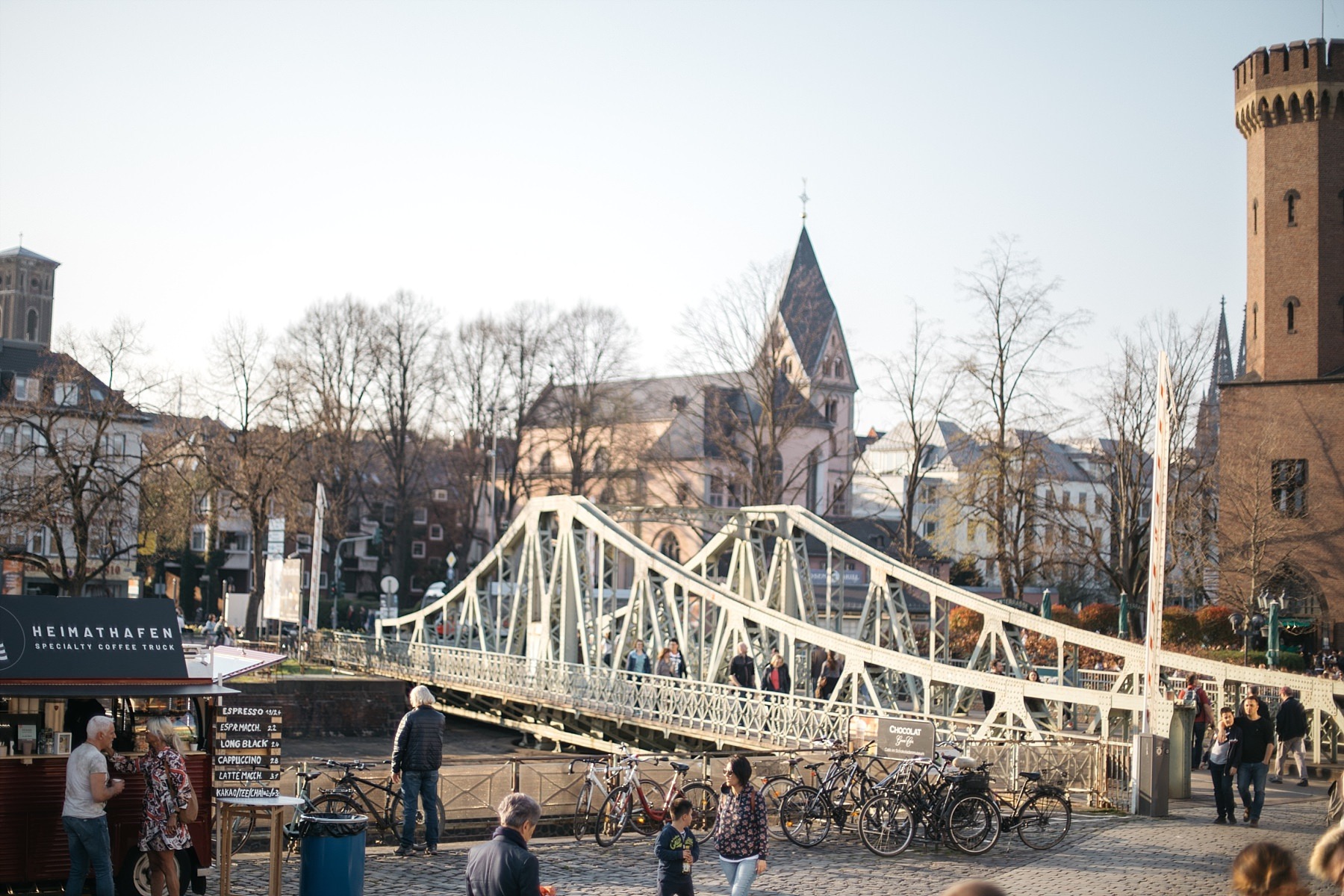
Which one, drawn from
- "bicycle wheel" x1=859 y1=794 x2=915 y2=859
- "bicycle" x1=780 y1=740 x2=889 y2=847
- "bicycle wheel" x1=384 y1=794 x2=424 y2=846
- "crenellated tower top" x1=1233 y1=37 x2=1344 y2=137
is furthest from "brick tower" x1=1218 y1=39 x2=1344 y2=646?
"bicycle wheel" x1=384 y1=794 x2=424 y2=846

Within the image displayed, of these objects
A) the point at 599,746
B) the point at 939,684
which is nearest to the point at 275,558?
the point at 599,746

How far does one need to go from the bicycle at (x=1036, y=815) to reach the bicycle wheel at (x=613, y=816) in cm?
393

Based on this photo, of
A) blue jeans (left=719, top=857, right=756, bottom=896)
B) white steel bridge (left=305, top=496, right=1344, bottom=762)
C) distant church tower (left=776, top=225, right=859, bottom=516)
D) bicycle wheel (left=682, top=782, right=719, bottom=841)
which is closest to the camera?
blue jeans (left=719, top=857, right=756, bottom=896)

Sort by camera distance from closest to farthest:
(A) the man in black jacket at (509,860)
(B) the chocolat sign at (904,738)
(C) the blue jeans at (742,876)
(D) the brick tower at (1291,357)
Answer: (A) the man in black jacket at (509,860)
(C) the blue jeans at (742,876)
(B) the chocolat sign at (904,738)
(D) the brick tower at (1291,357)

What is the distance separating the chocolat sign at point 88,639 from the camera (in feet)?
35.6

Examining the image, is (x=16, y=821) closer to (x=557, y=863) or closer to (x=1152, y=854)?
(x=557, y=863)

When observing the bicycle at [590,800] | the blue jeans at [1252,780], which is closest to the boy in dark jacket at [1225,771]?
the blue jeans at [1252,780]

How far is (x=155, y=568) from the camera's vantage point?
6788cm

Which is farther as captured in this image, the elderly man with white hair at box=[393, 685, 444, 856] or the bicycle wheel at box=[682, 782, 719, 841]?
the bicycle wheel at box=[682, 782, 719, 841]

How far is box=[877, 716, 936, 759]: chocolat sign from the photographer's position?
1623 cm

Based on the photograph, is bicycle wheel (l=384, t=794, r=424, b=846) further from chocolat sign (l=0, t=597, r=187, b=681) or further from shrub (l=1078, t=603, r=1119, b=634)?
shrub (l=1078, t=603, r=1119, b=634)

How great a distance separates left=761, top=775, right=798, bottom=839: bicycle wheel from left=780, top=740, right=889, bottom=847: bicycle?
20 cm

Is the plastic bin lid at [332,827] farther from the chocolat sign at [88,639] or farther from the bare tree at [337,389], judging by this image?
the bare tree at [337,389]

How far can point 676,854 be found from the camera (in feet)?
31.1
